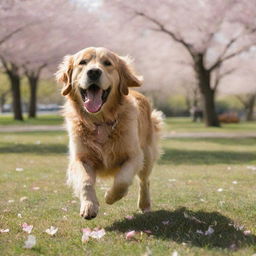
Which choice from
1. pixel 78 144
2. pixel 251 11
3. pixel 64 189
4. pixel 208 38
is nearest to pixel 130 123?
pixel 78 144

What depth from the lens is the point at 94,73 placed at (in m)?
4.68

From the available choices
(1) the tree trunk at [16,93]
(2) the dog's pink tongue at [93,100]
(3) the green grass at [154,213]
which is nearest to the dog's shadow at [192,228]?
(3) the green grass at [154,213]

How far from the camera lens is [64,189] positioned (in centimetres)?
688

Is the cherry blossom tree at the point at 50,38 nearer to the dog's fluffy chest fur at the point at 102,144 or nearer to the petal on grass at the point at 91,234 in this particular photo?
the dog's fluffy chest fur at the point at 102,144

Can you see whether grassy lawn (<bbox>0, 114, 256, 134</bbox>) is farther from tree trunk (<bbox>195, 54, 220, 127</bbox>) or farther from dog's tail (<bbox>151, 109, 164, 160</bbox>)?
dog's tail (<bbox>151, 109, 164, 160</bbox>)

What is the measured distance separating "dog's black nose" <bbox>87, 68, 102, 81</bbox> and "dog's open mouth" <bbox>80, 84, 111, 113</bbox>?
142 millimetres

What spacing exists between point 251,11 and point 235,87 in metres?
28.7

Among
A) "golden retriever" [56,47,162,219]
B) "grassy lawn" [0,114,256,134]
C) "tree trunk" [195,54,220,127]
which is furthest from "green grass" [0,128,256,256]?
"tree trunk" [195,54,220,127]

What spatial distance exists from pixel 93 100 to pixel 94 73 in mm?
319

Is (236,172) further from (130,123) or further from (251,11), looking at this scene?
(251,11)

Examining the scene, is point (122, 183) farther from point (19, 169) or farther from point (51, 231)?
point (19, 169)

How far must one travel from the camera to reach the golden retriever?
15.2ft

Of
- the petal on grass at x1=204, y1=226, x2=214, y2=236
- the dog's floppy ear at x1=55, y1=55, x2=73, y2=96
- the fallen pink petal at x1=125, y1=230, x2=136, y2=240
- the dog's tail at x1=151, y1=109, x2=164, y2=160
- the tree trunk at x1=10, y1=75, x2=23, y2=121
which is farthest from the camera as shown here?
the tree trunk at x1=10, y1=75, x2=23, y2=121

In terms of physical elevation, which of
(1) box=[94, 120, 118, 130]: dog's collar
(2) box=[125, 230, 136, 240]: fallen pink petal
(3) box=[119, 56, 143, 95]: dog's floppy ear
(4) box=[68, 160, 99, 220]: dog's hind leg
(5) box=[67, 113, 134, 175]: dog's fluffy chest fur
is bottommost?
(2) box=[125, 230, 136, 240]: fallen pink petal
